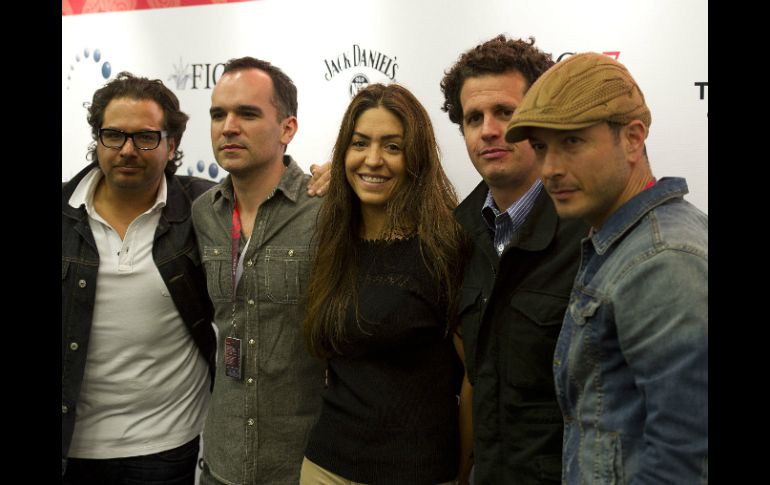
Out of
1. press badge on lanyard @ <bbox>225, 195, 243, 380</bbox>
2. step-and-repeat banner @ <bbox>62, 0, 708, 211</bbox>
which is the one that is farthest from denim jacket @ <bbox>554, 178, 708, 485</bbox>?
step-and-repeat banner @ <bbox>62, 0, 708, 211</bbox>

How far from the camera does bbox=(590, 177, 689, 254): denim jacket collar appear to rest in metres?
1.23

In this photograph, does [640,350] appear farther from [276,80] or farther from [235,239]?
[276,80]

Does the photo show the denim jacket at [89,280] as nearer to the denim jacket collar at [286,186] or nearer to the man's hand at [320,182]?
the denim jacket collar at [286,186]

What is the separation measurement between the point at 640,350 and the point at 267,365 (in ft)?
4.47

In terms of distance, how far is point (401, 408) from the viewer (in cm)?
188

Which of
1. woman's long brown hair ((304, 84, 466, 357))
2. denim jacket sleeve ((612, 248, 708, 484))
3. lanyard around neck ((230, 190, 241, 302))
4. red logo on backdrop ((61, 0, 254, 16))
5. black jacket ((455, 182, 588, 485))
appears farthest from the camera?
red logo on backdrop ((61, 0, 254, 16))

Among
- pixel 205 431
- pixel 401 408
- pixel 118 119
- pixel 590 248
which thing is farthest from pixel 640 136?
pixel 118 119

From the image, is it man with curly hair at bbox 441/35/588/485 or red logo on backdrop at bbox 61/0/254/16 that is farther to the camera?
red logo on backdrop at bbox 61/0/254/16

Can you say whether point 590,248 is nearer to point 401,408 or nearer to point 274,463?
point 401,408

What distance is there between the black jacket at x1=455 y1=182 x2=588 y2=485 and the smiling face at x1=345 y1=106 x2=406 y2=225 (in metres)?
0.48

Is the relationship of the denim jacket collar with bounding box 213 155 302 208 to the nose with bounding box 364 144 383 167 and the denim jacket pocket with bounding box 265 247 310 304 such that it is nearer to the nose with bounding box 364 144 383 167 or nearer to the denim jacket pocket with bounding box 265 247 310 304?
the denim jacket pocket with bounding box 265 247 310 304

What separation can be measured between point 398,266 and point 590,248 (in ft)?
2.47

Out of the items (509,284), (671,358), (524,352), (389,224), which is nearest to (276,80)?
(389,224)

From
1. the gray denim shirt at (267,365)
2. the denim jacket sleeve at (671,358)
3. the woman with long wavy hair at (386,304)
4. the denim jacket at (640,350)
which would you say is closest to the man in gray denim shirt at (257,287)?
the gray denim shirt at (267,365)
